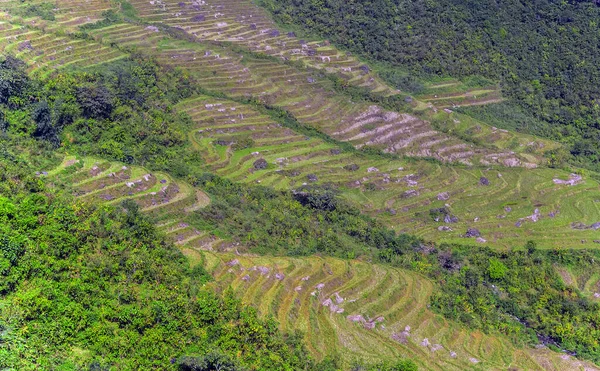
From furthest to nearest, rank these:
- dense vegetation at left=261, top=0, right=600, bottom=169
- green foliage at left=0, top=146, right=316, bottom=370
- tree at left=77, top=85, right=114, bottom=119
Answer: dense vegetation at left=261, top=0, right=600, bottom=169 < tree at left=77, top=85, right=114, bottom=119 < green foliage at left=0, top=146, right=316, bottom=370

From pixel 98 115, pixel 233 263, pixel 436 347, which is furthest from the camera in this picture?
pixel 98 115

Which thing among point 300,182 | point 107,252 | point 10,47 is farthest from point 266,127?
point 107,252

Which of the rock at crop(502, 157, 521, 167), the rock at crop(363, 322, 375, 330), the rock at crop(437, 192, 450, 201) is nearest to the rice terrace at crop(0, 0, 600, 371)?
the rock at crop(363, 322, 375, 330)

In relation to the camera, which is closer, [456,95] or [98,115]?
[98,115]

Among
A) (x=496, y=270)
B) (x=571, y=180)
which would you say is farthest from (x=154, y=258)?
(x=571, y=180)

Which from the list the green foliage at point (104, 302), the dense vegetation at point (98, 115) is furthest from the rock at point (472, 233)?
the dense vegetation at point (98, 115)

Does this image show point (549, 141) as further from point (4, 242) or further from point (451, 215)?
point (4, 242)

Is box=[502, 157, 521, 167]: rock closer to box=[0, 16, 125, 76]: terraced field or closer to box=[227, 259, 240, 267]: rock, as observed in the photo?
box=[227, 259, 240, 267]: rock

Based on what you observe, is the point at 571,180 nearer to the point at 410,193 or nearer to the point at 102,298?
the point at 410,193
